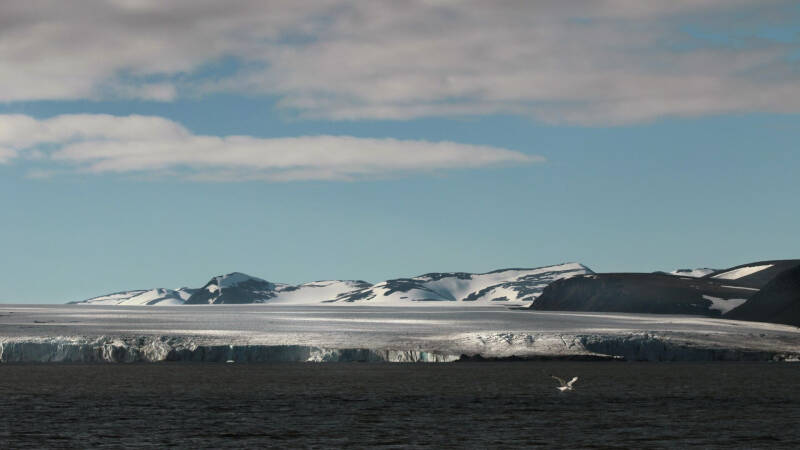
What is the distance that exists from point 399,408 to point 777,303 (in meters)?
122

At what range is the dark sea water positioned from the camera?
44438 mm

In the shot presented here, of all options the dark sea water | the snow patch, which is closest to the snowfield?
the dark sea water

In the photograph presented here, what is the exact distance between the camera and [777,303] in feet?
548

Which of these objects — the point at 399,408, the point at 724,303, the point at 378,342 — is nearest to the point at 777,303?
the point at 724,303

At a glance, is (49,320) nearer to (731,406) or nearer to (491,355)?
(491,355)

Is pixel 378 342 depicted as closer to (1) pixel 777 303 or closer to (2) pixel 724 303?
(1) pixel 777 303

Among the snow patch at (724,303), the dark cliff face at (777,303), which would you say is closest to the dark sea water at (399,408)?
the dark cliff face at (777,303)

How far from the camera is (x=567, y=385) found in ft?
224

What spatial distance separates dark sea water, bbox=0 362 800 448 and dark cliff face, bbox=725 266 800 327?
6614 centimetres

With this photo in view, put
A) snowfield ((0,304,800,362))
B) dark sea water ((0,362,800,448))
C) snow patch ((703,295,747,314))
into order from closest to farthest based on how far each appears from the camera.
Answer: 1. dark sea water ((0,362,800,448))
2. snowfield ((0,304,800,362))
3. snow patch ((703,295,747,314))

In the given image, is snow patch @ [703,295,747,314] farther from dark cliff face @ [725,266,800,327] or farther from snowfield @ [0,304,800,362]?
snowfield @ [0,304,800,362]

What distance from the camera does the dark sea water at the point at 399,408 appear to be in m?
44.4

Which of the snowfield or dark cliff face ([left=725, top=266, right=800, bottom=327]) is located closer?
the snowfield

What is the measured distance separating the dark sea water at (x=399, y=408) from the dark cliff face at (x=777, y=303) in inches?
2604
